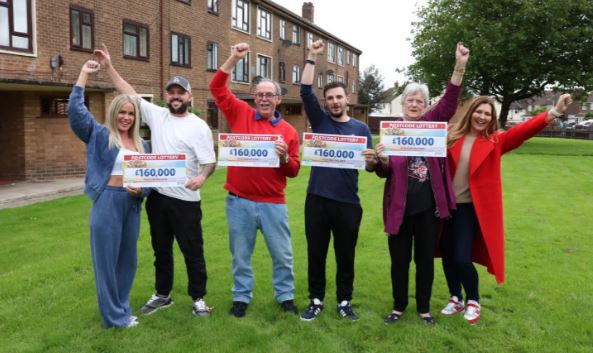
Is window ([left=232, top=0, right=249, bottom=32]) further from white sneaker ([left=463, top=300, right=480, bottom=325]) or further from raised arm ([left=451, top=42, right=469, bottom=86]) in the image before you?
white sneaker ([left=463, top=300, right=480, bottom=325])

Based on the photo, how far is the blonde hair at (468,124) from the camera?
13.5 feet

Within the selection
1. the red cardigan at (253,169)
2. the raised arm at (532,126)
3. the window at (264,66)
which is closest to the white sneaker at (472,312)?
the raised arm at (532,126)

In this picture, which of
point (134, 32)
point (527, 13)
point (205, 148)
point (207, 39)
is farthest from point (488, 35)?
point (205, 148)

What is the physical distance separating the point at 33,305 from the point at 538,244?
268 inches

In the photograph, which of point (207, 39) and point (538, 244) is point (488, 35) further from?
point (538, 244)

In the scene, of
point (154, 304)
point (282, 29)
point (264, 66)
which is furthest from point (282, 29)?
point (154, 304)

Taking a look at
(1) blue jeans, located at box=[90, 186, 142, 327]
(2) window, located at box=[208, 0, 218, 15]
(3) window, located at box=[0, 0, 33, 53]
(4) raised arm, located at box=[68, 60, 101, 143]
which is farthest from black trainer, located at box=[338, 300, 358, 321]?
(2) window, located at box=[208, 0, 218, 15]

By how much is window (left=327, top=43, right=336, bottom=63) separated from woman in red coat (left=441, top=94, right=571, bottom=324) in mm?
38268

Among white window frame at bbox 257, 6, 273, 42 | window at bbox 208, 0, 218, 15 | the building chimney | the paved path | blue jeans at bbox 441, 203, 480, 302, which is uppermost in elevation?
the building chimney

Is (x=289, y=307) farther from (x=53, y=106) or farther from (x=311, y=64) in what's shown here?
(x=53, y=106)

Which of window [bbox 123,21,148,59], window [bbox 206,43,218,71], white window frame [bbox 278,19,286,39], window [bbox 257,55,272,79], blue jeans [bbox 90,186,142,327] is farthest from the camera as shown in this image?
white window frame [bbox 278,19,286,39]

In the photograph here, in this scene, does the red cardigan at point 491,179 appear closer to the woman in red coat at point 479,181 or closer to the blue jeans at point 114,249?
the woman in red coat at point 479,181

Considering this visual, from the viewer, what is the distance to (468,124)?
4207 mm

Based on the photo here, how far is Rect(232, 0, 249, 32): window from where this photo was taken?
2466 centimetres
